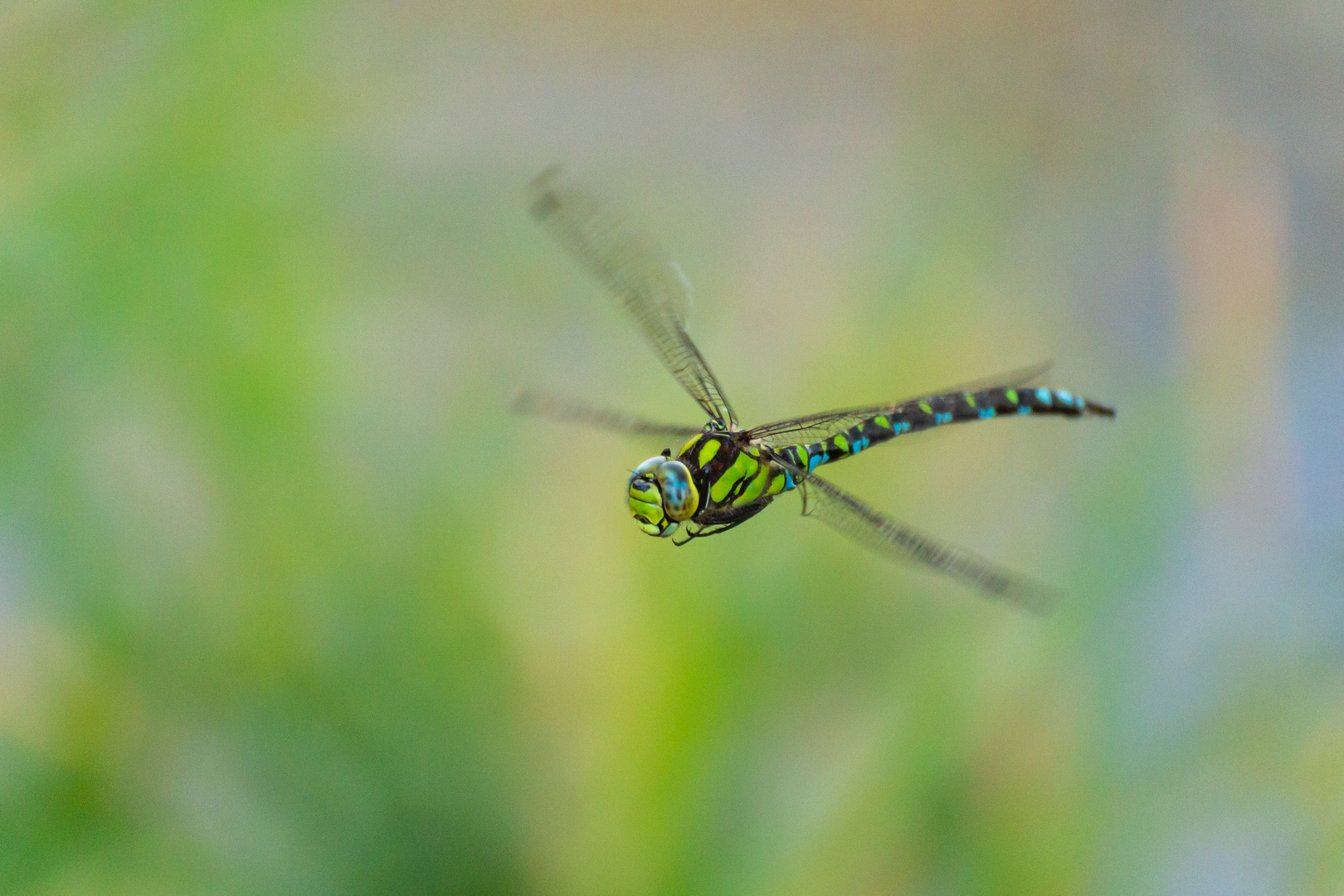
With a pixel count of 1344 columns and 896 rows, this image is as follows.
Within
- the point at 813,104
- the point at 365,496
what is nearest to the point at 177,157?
the point at 365,496

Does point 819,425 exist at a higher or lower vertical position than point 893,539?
higher

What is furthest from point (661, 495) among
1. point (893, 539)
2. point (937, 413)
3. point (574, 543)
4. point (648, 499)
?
point (574, 543)

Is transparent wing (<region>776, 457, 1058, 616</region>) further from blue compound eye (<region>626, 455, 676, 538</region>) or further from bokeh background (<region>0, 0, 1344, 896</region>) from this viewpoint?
bokeh background (<region>0, 0, 1344, 896</region>)

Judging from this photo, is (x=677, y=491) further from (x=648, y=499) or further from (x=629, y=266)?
(x=629, y=266)

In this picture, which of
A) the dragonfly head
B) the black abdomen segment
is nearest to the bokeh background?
the black abdomen segment

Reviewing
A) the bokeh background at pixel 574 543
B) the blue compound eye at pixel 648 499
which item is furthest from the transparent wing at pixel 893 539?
the bokeh background at pixel 574 543

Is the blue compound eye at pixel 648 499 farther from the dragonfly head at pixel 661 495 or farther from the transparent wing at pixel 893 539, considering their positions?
the transparent wing at pixel 893 539
